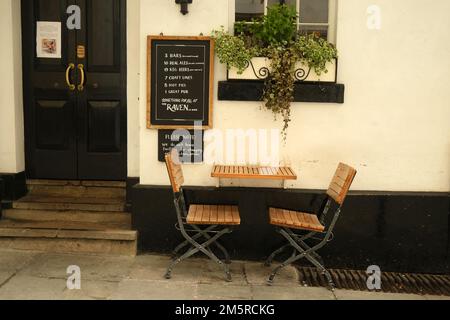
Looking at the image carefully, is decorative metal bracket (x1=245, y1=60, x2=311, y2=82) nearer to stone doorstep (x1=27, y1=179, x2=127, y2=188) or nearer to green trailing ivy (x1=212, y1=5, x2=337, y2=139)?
green trailing ivy (x1=212, y1=5, x2=337, y2=139)

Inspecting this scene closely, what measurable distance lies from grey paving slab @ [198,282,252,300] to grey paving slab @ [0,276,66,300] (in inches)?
47.6

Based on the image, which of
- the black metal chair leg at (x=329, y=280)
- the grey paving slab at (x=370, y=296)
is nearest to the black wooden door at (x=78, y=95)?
the black metal chair leg at (x=329, y=280)

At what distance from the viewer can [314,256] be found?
5.04 meters

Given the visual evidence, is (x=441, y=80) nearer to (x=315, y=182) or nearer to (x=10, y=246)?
(x=315, y=182)

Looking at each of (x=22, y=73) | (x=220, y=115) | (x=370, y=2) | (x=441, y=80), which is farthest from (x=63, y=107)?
(x=441, y=80)

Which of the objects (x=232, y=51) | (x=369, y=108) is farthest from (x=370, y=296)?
(x=232, y=51)

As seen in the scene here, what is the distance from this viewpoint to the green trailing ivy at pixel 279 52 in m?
4.84

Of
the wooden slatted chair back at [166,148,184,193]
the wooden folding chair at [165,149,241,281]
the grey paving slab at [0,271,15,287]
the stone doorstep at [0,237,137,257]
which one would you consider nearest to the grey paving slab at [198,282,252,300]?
the wooden folding chair at [165,149,241,281]

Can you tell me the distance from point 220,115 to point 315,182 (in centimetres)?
119

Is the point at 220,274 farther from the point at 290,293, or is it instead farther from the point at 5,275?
the point at 5,275

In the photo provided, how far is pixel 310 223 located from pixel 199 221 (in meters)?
1.02

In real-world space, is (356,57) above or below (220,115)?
above

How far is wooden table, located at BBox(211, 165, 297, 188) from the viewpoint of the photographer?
4559mm
